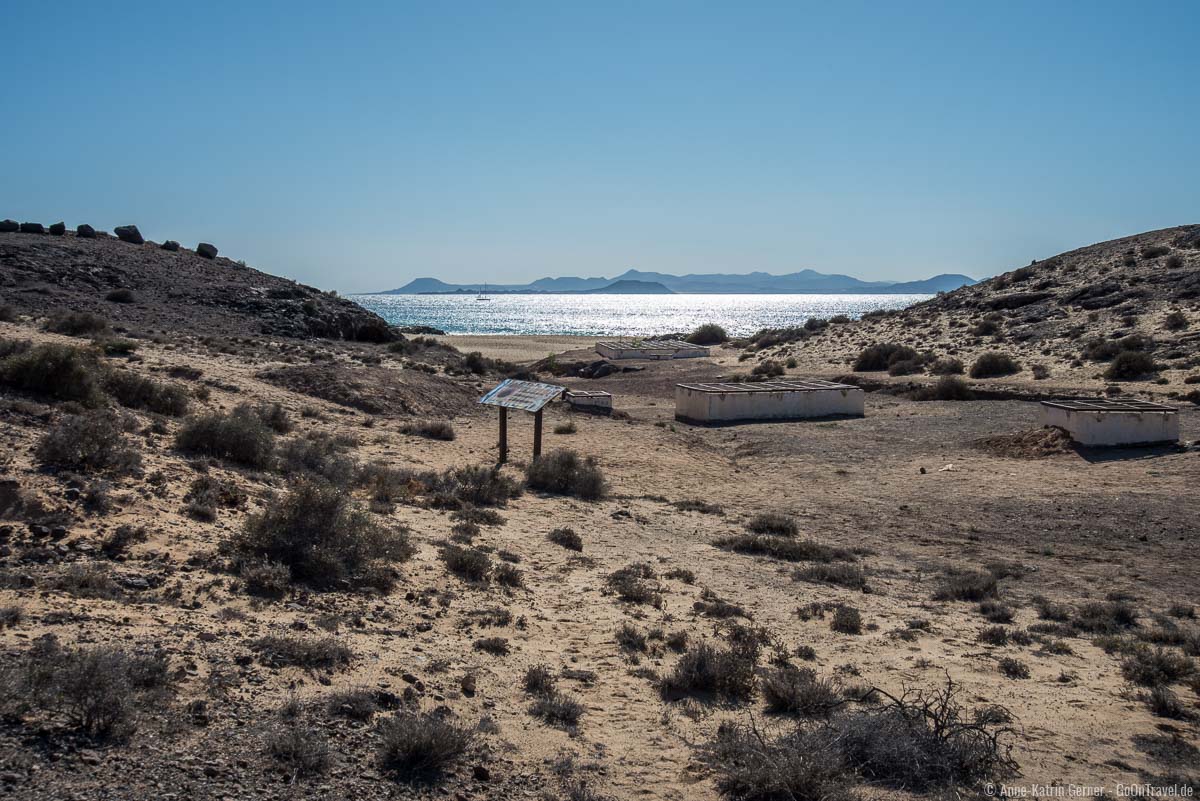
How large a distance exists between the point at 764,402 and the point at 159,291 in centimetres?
2537

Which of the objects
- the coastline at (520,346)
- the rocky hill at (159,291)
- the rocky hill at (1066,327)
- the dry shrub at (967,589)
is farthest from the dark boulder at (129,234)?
the dry shrub at (967,589)

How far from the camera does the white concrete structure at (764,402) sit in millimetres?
27375

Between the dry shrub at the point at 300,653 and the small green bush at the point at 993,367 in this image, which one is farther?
the small green bush at the point at 993,367

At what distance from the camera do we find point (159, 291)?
1428 inches

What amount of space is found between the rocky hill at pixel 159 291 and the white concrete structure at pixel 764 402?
17022 millimetres

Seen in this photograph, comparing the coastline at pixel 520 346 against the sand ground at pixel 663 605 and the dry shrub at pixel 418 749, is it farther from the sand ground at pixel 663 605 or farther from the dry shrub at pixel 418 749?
the dry shrub at pixel 418 749

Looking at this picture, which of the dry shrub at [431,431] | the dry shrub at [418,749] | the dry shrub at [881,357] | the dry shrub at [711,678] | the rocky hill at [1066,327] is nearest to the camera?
the dry shrub at [418,749]

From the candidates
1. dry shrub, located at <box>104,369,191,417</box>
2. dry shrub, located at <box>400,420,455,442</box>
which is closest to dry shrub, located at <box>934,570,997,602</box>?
dry shrub, located at <box>104,369,191,417</box>

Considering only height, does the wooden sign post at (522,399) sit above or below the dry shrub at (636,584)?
above

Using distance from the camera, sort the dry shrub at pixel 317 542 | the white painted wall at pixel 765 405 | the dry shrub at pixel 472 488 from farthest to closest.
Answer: the white painted wall at pixel 765 405 < the dry shrub at pixel 472 488 < the dry shrub at pixel 317 542

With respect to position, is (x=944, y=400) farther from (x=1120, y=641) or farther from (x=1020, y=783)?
(x=1020, y=783)

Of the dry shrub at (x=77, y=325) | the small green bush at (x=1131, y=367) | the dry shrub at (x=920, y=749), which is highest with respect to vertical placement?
the dry shrub at (x=77, y=325)

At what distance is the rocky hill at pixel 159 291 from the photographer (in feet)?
101

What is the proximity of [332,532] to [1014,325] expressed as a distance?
41.3m
